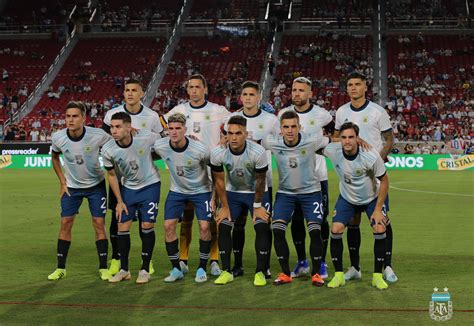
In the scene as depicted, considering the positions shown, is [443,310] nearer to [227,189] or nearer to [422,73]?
[227,189]

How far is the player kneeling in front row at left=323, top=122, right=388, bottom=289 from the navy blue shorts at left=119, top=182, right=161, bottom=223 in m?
2.19

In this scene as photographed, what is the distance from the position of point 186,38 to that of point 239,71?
689 cm

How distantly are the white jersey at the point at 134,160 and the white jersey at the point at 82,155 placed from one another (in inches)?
11.6

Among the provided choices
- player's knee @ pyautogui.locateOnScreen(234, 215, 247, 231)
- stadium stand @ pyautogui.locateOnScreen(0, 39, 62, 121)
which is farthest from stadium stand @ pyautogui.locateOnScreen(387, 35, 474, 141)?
player's knee @ pyautogui.locateOnScreen(234, 215, 247, 231)

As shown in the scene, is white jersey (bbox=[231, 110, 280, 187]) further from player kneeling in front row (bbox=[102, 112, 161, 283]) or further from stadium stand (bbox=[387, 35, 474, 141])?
stadium stand (bbox=[387, 35, 474, 141])

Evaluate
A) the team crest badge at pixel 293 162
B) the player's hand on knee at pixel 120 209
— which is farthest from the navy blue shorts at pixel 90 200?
the team crest badge at pixel 293 162

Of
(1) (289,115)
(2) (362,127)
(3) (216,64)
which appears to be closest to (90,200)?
(1) (289,115)

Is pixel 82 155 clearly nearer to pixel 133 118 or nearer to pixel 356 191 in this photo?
pixel 133 118

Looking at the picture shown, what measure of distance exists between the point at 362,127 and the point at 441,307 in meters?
2.97

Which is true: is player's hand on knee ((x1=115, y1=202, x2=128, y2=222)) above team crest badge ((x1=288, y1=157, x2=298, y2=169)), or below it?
below

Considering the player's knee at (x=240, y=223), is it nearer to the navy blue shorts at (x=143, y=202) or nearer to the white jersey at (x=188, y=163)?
the white jersey at (x=188, y=163)

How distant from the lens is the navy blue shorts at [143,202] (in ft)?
33.6

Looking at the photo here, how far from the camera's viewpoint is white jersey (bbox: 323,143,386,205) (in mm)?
9789

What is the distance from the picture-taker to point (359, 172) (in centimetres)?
986
